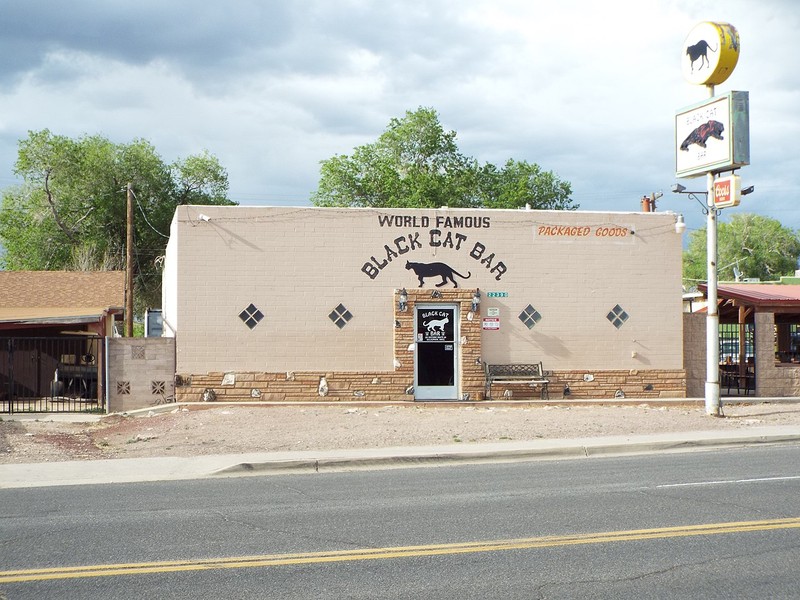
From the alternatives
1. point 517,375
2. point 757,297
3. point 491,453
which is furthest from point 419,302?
point 757,297

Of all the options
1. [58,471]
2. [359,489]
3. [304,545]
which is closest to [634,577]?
[304,545]

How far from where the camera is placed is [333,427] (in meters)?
16.5

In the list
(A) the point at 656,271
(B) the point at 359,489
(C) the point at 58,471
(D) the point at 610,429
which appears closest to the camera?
(B) the point at 359,489

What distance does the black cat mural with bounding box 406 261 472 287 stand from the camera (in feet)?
68.4

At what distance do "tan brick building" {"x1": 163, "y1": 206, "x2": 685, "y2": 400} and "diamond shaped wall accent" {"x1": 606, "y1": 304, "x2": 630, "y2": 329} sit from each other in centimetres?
3

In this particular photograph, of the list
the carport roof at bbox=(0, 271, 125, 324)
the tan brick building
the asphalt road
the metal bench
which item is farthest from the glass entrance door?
the carport roof at bbox=(0, 271, 125, 324)

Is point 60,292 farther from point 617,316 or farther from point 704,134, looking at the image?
point 704,134

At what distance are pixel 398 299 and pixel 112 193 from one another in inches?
1463

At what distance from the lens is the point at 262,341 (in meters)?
20.4

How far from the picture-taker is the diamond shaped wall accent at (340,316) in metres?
20.6

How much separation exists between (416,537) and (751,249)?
252 ft

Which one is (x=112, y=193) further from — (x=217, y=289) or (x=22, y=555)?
(x=22, y=555)

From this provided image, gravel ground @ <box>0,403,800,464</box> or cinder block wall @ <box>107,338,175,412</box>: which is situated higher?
cinder block wall @ <box>107,338,175,412</box>

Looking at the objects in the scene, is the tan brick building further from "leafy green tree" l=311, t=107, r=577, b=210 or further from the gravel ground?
"leafy green tree" l=311, t=107, r=577, b=210
